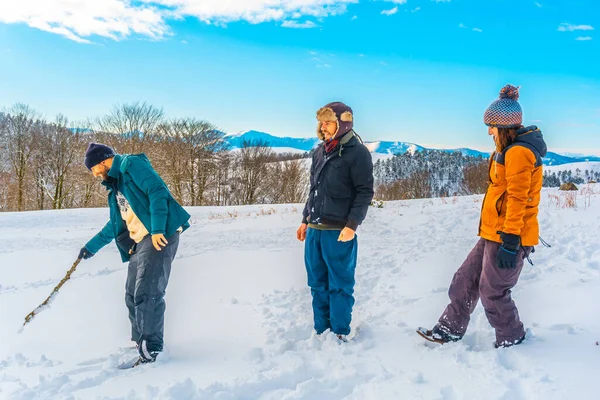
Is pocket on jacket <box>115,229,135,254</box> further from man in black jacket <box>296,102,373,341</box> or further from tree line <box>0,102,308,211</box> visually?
tree line <box>0,102,308,211</box>

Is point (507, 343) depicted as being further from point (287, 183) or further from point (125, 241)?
point (287, 183)

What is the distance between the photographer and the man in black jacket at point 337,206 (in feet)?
9.82

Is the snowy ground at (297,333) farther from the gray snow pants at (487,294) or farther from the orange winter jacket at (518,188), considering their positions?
the orange winter jacket at (518,188)

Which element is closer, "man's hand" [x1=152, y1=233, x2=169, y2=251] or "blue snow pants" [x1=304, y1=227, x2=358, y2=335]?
"man's hand" [x1=152, y1=233, x2=169, y2=251]

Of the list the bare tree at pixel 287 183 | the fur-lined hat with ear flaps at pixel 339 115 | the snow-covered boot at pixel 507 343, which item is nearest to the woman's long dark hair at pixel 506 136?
the fur-lined hat with ear flaps at pixel 339 115

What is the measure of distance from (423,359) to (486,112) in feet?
5.76

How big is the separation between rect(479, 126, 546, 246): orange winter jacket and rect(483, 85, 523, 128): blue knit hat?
0.31ft

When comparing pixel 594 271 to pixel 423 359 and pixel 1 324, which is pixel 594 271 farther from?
pixel 1 324

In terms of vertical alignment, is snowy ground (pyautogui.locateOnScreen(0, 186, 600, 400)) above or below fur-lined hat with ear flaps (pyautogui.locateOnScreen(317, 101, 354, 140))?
below

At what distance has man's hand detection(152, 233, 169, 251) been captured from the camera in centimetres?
288

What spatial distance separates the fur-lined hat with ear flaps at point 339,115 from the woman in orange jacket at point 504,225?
975mm

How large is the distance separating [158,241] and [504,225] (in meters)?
2.41

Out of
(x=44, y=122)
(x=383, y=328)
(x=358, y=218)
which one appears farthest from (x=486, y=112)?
(x=44, y=122)

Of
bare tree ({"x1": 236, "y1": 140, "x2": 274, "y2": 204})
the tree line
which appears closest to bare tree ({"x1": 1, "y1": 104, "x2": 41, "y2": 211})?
the tree line
